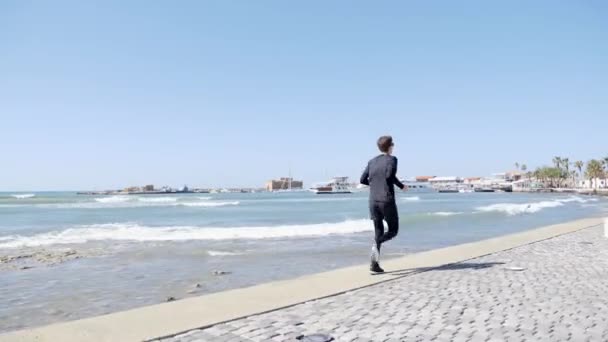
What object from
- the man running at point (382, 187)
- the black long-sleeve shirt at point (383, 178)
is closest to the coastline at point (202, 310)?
the man running at point (382, 187)

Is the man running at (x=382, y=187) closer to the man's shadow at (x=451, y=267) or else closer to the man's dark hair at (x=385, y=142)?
the man's dark hair at (x=385, y=142)

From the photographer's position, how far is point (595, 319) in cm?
430

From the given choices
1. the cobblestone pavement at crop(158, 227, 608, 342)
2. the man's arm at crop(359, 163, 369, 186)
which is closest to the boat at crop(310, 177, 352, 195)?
the man's arm at crop(359, 163, 369, 186)

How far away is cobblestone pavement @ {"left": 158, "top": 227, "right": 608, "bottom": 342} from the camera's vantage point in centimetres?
392

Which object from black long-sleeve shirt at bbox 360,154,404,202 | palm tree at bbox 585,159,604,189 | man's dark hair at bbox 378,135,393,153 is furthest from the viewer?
palm tree at bbox 585,159,604,189

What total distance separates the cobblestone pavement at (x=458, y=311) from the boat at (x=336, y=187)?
430 feet

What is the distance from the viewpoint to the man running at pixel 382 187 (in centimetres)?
672

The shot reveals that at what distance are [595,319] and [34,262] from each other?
34.4 feet

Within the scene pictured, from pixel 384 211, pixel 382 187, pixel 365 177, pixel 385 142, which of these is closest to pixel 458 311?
pixel 384 211

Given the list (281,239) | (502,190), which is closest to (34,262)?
(281,239)

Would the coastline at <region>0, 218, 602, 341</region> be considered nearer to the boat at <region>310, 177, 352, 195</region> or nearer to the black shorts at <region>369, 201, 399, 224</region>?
the black shorts at <region>369, 201, 399, 224</region>

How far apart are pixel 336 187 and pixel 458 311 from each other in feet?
453

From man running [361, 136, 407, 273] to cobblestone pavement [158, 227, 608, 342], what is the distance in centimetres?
64

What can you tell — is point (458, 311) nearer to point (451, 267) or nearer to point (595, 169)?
point (451, 267)
